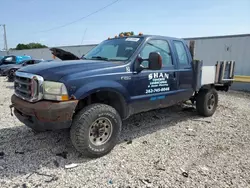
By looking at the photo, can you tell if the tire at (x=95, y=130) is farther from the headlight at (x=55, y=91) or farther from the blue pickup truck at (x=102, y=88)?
the headlight at (x=55, y=91)

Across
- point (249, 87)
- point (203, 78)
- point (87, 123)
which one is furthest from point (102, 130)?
point (249, 87)

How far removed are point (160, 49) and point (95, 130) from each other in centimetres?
214

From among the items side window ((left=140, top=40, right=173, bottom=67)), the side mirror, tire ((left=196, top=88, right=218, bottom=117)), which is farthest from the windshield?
tire ((left=196, top=88, right=218, bottom=117))

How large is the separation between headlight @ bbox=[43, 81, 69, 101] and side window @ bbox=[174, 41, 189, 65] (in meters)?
2.75

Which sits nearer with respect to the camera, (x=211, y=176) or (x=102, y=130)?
(x=211, y=176)

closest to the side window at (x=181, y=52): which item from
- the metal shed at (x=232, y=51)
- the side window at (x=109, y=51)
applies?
the side window at (x=109, y=51)

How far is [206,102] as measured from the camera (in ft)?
17.6

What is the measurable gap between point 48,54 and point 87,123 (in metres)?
25.2

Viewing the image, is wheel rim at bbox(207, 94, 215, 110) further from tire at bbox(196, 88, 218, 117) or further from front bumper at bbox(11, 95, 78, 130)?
front bumper at bbox(11, 95, 78, 130)

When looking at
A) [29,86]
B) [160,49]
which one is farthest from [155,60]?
[29,86]

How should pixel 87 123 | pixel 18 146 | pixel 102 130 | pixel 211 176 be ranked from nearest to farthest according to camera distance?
1. pixel 211 176
2. pixel 87 123
3. pixel 102 130
4. pixel 18 146

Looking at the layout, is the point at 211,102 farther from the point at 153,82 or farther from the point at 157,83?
the point at 153,82

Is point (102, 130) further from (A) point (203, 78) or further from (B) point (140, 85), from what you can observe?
(A) point (203, 78)

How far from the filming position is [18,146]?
11.9 ft
